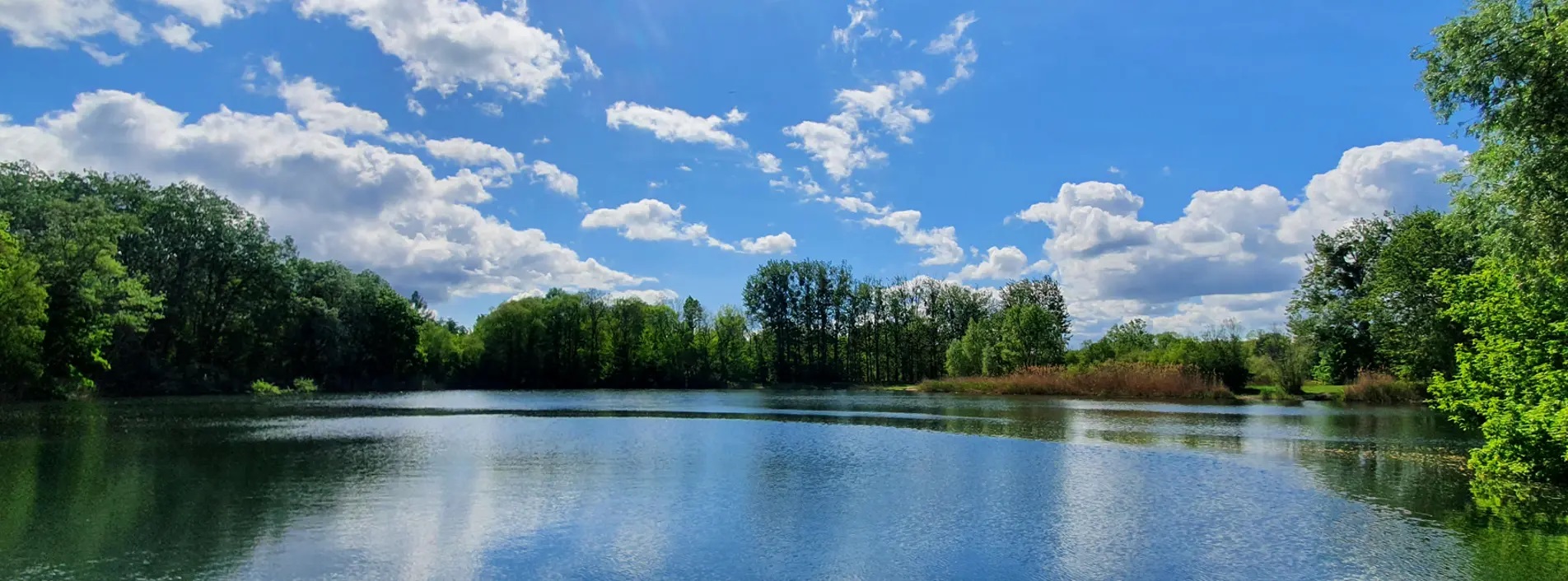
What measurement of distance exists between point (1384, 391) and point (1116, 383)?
50.6 feet

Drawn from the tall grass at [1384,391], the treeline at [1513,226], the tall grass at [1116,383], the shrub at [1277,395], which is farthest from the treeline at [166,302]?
the tall grass at [1384,391]

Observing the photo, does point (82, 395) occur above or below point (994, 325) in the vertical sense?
below

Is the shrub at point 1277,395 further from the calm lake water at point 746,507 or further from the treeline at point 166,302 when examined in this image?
the treeline at point 166,302

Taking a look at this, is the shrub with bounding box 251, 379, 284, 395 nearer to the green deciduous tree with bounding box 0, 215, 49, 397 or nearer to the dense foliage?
the green deciduous tree with bounding box 0, 215, 49, 397

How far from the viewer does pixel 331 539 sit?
11.8 m

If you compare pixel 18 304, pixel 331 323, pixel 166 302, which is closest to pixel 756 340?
pixel 331 323

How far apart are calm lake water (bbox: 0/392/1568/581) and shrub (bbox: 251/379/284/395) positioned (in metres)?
40.0

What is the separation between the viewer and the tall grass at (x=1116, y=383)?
2261 inches

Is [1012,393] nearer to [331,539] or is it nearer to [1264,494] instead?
[1264,494]

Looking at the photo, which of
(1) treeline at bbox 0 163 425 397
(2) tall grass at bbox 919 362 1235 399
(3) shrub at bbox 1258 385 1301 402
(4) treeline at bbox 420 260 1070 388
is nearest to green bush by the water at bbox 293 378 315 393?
(1) treeline at bbox 0 163 425 397

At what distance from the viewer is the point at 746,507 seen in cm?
1502

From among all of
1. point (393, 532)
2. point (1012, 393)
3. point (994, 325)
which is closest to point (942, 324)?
point (994, 325)

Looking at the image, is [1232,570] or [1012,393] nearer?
[1232,570]

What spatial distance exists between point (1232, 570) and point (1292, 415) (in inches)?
1390
